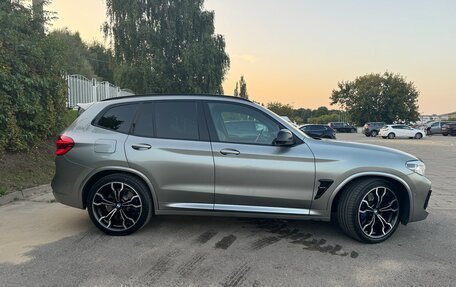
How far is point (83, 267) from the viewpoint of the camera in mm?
3619

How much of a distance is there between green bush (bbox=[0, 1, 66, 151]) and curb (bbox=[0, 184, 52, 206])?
1385mm

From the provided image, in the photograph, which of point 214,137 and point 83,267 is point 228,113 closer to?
point 214,137

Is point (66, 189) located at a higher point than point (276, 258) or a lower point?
higher

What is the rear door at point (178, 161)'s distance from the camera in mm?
4305

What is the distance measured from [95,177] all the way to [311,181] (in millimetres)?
2623

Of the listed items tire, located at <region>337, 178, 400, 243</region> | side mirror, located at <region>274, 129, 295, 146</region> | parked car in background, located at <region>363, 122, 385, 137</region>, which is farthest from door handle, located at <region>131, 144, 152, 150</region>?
parked car in background, located at <region>363, 122, 385, 137</region>

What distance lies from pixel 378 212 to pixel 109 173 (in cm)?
328

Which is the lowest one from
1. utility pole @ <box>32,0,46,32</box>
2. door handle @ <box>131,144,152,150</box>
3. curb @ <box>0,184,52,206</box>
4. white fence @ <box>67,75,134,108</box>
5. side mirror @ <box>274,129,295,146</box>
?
curb @ <box>0,184,52,206</box>

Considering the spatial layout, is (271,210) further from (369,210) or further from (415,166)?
(415,166)

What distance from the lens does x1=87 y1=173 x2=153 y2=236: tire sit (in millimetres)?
4391

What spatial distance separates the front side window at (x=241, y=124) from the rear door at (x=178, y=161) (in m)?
0.20

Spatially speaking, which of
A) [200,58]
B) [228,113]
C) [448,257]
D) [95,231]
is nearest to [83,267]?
[95,231]

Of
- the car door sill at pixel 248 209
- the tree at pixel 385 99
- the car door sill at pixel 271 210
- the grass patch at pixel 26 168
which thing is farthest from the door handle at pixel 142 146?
the tree at pixel 385 99

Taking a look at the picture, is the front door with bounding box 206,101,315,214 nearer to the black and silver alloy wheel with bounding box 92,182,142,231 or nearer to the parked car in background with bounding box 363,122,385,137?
the black and silver alloy wheel with bounding box 92,182,142,231
